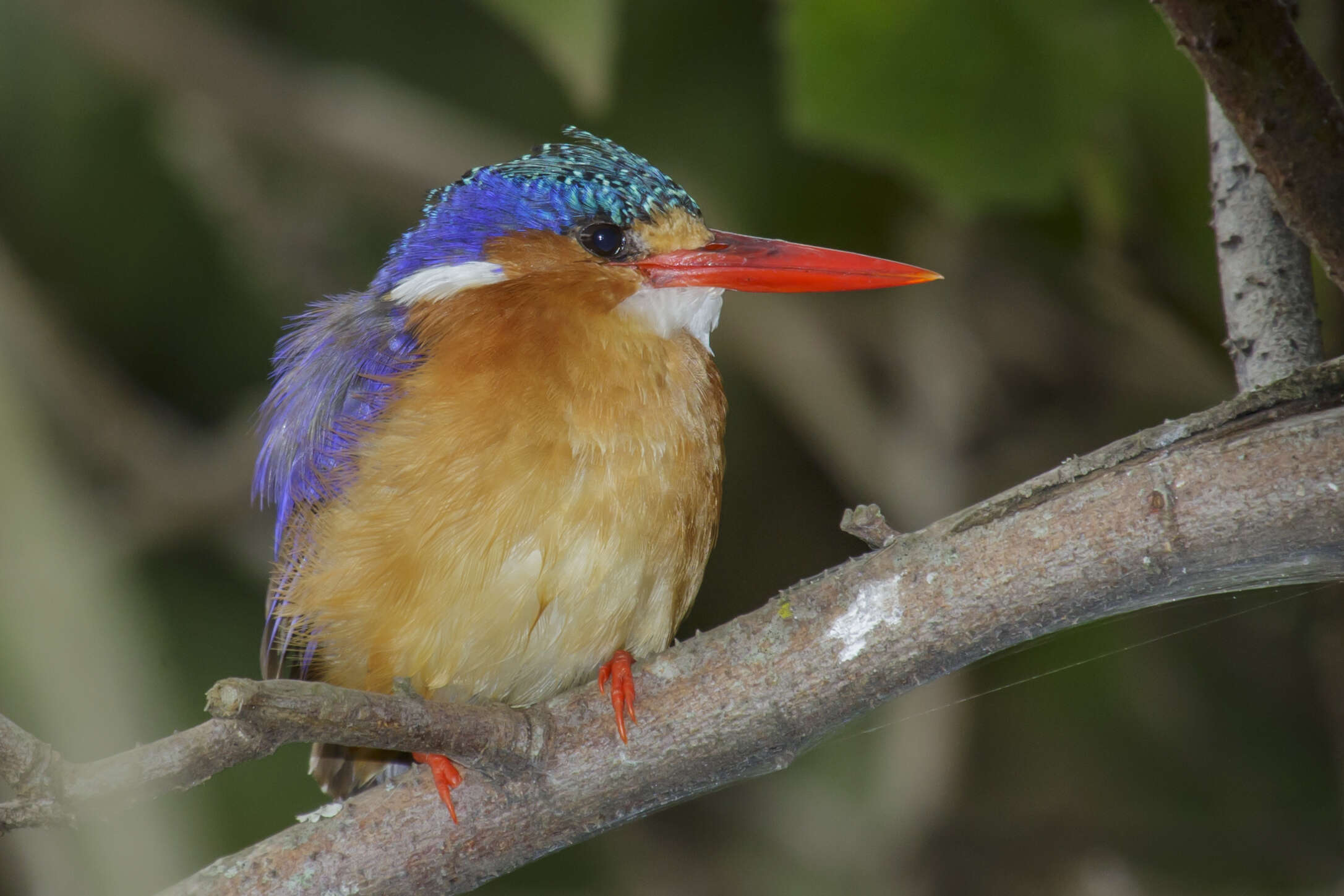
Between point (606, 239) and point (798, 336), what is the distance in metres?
1.65

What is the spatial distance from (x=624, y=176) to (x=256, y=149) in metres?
2.16

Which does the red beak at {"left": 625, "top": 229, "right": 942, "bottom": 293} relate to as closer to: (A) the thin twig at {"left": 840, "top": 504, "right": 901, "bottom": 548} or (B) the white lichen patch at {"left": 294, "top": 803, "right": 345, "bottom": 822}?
(A) the thin twig at {"left": 840, "top": 504, "right": 901, "bottom": 548}

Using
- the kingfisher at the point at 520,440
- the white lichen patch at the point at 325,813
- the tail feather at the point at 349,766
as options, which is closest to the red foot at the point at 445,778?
the kingfisher at the point at 520,440

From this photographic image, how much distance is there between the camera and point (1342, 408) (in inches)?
57.7

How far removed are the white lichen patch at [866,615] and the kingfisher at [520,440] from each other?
334 mm

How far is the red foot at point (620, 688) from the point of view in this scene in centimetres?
183

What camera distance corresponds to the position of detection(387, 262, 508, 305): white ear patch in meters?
2.25

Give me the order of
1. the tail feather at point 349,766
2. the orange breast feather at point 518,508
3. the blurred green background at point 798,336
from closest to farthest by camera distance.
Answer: the orange breast feather at point 518,508
the tail feather at point 349,766
the blurred green background at point 798,336

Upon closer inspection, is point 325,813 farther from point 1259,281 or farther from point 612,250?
point 1259,281

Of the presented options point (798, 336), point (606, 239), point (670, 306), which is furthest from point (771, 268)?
point (798, 336)

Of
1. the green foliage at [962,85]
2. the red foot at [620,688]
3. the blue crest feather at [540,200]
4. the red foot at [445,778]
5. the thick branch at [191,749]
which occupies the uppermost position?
the green foliage at [962,85]

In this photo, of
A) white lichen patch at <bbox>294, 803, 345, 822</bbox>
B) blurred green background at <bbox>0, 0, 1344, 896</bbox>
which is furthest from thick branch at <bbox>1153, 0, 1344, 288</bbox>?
white lichen patch at <bbox>294, 803, 345, 822</bbox>

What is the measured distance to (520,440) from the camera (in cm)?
198

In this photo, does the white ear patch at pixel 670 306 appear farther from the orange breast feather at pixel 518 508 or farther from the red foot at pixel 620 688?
the red foot at pixel 620 688
